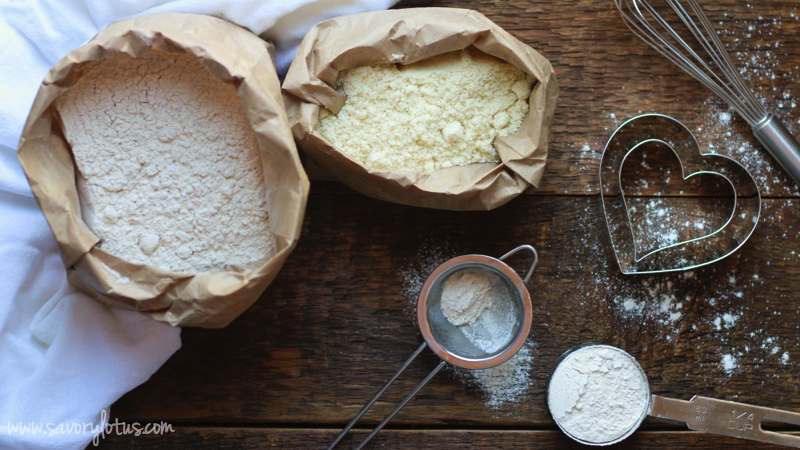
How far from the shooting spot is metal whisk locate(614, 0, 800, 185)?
92 centimetres

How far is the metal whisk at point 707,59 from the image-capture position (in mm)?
924

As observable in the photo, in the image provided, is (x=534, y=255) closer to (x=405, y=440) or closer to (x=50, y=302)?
(x=405, y=440)

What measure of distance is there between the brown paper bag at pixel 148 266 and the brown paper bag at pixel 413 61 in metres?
0.06

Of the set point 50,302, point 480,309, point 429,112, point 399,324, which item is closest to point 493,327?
point 480,309

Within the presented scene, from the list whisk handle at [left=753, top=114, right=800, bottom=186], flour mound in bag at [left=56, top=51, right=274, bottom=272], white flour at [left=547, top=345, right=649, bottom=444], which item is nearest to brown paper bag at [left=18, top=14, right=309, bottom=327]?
flour mound in bag at [left=56, top=51, right=274, bottom=272]

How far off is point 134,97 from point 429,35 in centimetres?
37

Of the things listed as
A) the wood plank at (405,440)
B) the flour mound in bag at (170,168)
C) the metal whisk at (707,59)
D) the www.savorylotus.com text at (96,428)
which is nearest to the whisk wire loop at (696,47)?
the metal whisk at (707,59)

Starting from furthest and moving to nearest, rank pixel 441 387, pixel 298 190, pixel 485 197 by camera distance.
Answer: pixel 441 387 → pixel 485 197 → pixel 298 190

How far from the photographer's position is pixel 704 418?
879 mm

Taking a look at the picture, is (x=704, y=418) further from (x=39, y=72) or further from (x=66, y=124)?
(x=39, y=72)

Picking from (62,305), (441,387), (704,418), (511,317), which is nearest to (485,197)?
(511,317)

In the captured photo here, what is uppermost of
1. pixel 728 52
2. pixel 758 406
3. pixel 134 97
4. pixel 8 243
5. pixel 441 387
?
pixel 134 97

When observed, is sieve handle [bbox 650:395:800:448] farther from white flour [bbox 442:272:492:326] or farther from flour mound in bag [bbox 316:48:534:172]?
flour mound in bag [bbox 316:48:534:172]

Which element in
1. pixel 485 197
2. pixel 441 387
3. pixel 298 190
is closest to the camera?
pixel 298 190
